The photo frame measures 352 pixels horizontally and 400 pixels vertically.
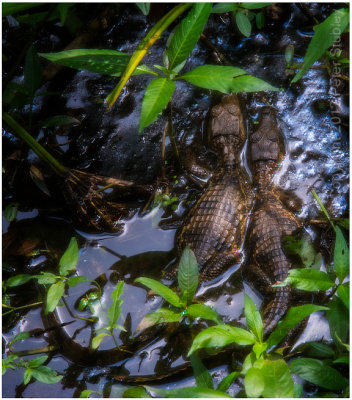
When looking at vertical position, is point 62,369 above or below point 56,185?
below

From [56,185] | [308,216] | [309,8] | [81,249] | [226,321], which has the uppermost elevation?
[309,8]

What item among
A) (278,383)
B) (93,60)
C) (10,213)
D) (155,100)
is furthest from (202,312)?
(10,213)

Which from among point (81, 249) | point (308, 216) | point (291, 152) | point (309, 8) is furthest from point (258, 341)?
point (309, 8)

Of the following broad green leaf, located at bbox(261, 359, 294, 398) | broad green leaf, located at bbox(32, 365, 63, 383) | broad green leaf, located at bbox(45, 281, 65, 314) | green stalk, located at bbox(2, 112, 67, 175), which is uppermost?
green stalk, located at bbox(2, 112, 67, 175)

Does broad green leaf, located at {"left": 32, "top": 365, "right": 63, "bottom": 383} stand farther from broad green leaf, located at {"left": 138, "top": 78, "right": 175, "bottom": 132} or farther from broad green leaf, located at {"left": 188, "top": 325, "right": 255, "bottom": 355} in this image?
broad green leaf, located at {"left": 138, "top": 78, "right": 175, "bottom": 132}

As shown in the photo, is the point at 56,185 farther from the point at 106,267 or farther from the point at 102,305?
the point at 102,305

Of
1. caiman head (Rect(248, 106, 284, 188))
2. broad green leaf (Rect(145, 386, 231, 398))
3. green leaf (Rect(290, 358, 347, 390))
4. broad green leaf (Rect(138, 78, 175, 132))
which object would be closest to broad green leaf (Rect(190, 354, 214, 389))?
broad green leaf (Rect(145, 386, 231, 398))

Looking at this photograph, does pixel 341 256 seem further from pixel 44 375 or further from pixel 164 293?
pixel 44 375
